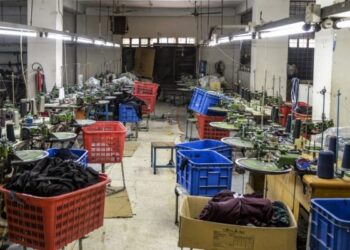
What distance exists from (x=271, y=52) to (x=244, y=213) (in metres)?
7.49

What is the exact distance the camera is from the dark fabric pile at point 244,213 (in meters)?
2.86

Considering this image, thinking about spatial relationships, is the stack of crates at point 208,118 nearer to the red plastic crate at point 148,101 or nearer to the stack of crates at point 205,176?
the red plastic crate at point 148,101

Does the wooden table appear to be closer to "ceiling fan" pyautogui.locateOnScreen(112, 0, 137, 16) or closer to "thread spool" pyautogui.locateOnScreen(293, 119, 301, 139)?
"thread spool" pyautogui.locateOnScreen(293, 119, 301, 139)

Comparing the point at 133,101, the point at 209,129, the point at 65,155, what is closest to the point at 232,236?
the point at 65,155

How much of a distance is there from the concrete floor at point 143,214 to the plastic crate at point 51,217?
120 cm

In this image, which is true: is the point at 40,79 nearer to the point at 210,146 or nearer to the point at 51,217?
the point at 210,146

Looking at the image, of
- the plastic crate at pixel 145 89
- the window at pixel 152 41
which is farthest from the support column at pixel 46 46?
the window at pixel 152 41

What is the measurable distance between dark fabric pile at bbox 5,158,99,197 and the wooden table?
1590 millimetres

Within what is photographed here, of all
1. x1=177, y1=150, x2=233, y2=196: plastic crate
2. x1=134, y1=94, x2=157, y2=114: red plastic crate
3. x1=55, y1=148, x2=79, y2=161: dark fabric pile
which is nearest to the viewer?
x1=55, y1=148, x2=79, y2=161: dark fabric pile

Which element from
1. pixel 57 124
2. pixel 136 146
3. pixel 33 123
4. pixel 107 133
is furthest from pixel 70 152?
pixel 136 146

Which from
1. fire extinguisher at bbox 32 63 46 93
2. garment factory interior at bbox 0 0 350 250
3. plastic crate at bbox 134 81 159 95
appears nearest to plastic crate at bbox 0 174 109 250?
garment factory interior at bbox 0 0 350 250

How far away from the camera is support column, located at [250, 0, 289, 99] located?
32.0 ft

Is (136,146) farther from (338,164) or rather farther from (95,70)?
(95,70)

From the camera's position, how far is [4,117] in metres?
5.39
